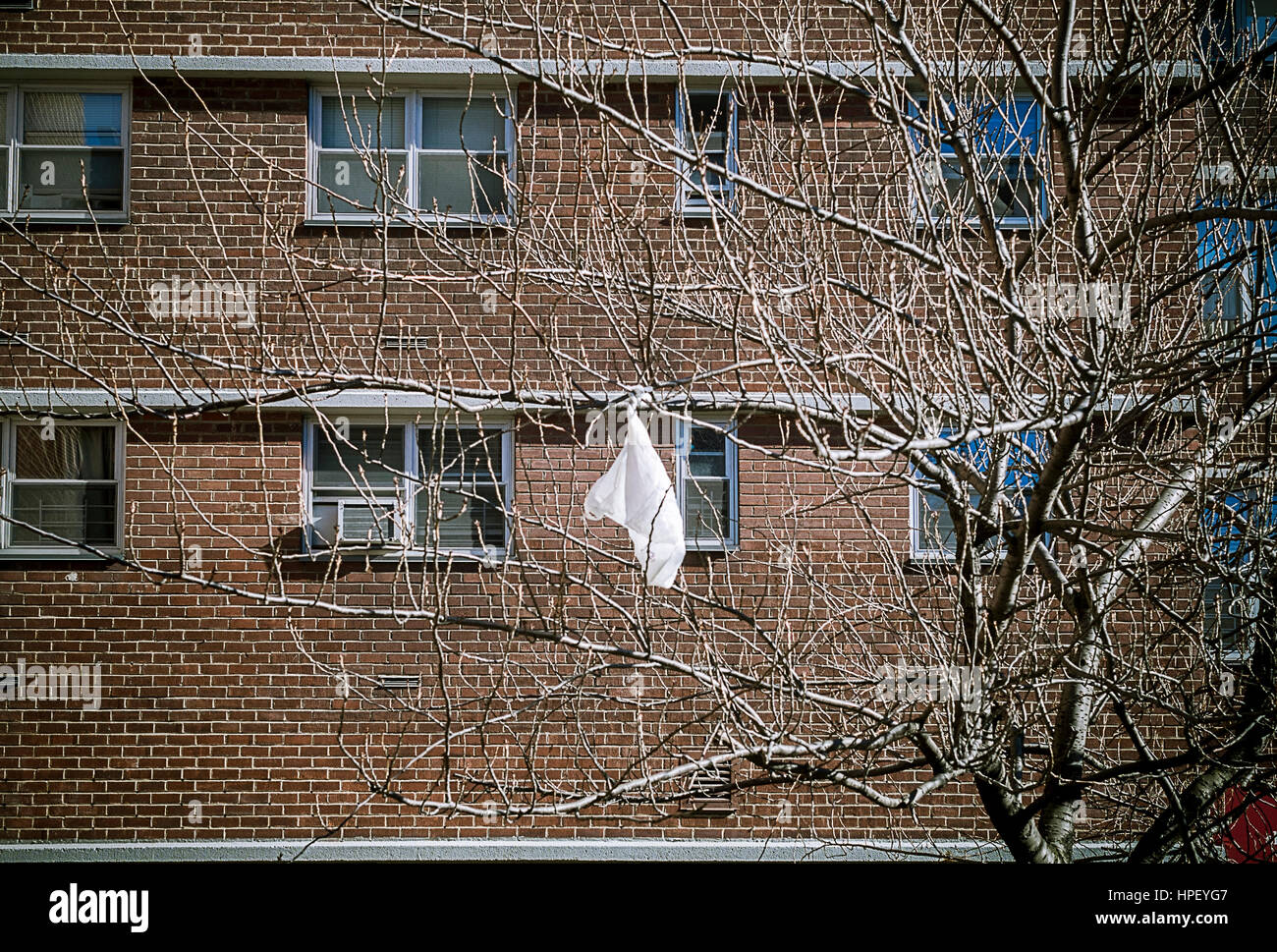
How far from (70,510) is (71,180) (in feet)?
9.14

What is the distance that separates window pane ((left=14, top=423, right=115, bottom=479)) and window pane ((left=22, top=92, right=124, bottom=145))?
2.46 m

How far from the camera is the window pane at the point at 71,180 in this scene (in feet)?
27.1

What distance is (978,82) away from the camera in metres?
3.99

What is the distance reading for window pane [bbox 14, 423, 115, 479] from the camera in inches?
323

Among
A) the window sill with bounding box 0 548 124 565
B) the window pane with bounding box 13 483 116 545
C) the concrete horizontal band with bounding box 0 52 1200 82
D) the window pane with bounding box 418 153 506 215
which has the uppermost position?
the concrete horizontal band with bounding box 0 52 1200 82

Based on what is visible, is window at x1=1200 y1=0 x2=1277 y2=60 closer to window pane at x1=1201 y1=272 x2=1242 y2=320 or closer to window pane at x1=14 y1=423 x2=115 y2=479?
window pane at x1=1201 y1=272 x2=1242 y2=320

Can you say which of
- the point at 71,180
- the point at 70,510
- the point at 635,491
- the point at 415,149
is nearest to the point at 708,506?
the point at 635,491

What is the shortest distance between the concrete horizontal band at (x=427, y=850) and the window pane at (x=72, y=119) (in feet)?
19.0

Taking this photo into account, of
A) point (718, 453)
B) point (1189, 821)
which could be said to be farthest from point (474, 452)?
point (1189, 821)

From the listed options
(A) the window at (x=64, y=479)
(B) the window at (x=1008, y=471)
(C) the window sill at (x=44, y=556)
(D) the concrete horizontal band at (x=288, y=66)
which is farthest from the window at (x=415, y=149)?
(B) the window at (x=1008, y=471)

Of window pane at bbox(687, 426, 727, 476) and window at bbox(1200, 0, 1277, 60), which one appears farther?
window pane at bbox(687, 426, 727, 476)

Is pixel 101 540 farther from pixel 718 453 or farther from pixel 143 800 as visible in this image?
pixel 718 453

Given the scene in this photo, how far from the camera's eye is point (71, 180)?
27.2 ft

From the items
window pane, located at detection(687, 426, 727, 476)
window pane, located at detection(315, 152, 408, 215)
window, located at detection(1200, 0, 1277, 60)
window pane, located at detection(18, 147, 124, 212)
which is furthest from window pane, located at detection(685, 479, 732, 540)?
window pane, located at detection(18, 147, 124, 212)
